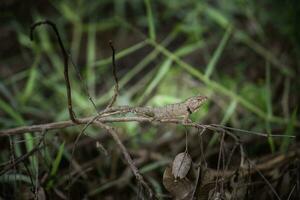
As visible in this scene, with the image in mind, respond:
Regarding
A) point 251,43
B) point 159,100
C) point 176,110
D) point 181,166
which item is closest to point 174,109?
point 176,110

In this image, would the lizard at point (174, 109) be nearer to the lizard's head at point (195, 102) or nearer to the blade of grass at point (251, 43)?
the lizard's head at point (195, 102)

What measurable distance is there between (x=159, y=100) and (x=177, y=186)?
66cm

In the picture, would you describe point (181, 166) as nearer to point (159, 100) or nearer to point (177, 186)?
point (177, 186)

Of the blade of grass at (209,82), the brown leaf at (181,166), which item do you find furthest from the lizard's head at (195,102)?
the blade of grass at (209,82)

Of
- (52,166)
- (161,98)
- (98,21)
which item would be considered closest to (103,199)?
(52,166)

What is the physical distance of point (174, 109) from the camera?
901mm

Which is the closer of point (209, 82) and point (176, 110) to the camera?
point (176, 110)

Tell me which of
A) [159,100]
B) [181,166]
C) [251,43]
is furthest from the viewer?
[251,43]

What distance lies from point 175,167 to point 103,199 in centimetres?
58

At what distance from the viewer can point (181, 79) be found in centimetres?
205

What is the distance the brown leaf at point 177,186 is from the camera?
87cm

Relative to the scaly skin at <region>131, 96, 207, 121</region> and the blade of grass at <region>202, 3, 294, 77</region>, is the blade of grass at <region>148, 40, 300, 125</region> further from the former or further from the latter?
the scaly skin at <region>131, 96, 207, 121</region>

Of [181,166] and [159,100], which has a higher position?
[159,100]

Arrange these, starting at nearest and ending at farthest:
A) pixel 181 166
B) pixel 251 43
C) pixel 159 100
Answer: pixel 181 166 → pixel 159 100 → pixel 251 43
